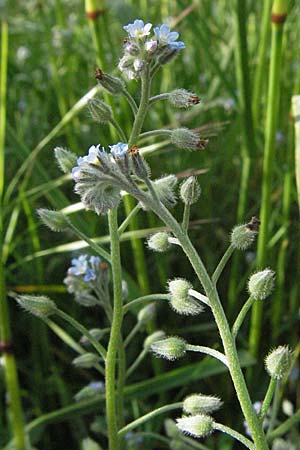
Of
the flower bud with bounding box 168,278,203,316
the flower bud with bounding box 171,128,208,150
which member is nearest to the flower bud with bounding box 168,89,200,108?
the flower bud with bounding box 171,128,208,150

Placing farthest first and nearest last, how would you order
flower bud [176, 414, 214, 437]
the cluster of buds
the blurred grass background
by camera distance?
the blurred grass background → the cluster of buds → flower bud [176, 414, 214, 437]

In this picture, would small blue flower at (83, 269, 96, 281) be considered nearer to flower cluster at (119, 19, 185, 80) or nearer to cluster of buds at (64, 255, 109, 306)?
cluster of buds at (64, 255, 109, 306)

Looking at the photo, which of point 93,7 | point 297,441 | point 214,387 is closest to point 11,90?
point 93,7

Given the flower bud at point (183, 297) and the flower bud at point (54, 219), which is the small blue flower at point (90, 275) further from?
the flower bud at point (183, 297)

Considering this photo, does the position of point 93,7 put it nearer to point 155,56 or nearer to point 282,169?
point 155,56

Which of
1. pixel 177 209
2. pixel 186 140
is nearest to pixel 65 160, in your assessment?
pixel 186 140

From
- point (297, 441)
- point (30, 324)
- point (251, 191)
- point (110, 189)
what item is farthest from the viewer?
point (251, 191)
